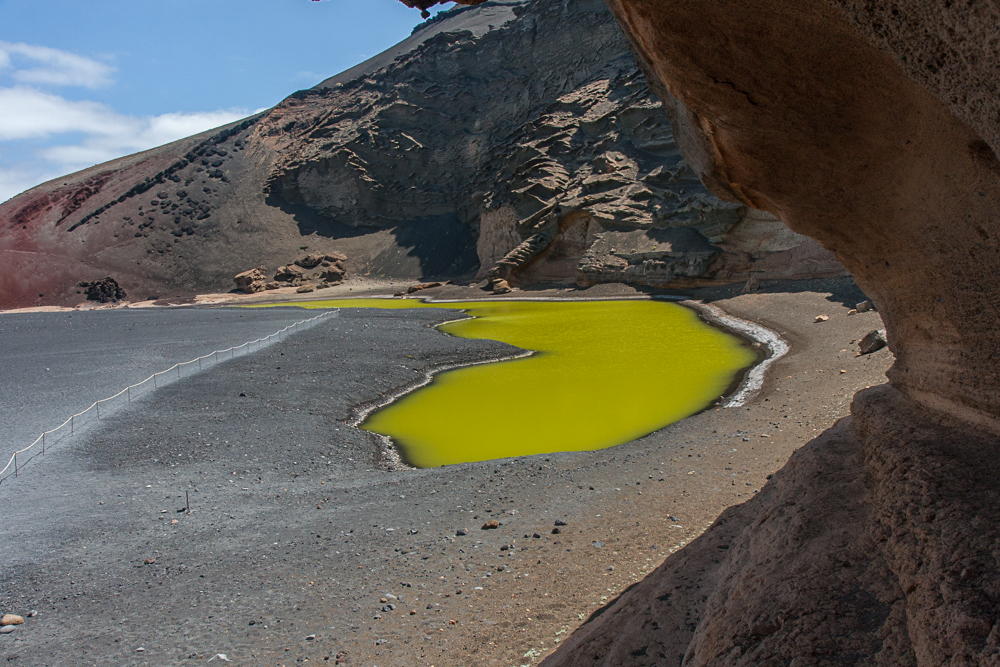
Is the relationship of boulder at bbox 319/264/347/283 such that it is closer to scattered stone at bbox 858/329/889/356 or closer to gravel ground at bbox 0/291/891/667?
gravel ground at bbox 0/291/891/667

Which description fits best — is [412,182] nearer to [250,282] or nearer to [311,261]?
[311,261]

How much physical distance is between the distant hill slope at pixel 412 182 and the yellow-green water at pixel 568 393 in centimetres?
1525

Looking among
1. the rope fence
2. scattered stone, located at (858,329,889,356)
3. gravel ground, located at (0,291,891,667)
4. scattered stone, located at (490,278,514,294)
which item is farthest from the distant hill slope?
gravel ground, located at (0,291,891,667)

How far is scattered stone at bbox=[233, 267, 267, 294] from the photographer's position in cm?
5000

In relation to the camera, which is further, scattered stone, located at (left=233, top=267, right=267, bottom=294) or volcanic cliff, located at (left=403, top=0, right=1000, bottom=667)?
scattered stone, located at (left=233, top=267, right=267, bottom=294)

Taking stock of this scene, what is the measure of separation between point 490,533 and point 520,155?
40334 mm

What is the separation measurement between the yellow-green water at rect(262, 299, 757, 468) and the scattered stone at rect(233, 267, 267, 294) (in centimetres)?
3414

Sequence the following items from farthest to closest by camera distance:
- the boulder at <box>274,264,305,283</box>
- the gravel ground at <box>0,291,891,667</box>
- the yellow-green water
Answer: the boulder at <box>274,264,305,283</box> < the yellow-green water < the gravel ground at <box>0,291,891,667</box>

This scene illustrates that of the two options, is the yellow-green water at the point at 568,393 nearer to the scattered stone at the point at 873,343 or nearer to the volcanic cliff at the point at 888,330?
the scattered stone at the point at 873,343

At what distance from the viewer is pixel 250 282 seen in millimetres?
50406

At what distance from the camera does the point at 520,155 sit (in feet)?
143

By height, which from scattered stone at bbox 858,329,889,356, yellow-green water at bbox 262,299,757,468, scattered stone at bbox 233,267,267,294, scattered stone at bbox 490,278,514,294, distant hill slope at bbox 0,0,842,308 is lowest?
yellow-green water at bbox 262,299,757,468

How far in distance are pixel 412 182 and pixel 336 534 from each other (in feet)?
187

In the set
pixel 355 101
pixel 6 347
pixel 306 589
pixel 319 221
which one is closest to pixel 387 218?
pixel 319 221
